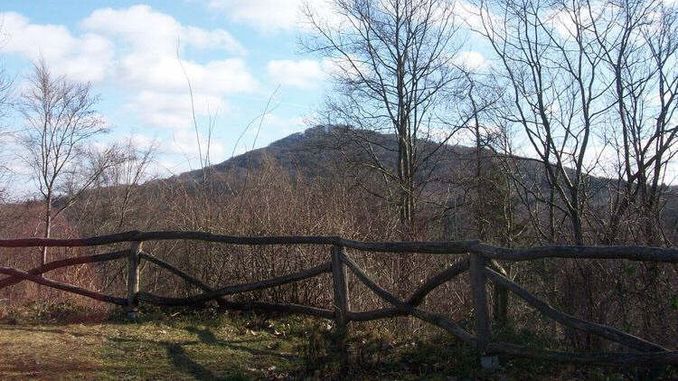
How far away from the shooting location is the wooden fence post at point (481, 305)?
6352 mm

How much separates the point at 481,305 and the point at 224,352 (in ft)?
9.54

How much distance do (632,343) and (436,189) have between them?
19.4 m

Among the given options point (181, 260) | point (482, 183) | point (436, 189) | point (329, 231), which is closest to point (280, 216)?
point (329, 231)

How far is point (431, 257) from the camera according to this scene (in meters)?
11.0

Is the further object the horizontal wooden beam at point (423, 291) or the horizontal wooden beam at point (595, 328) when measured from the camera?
the horizontal wooden beam at point (423, 291)

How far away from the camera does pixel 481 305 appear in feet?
21.2

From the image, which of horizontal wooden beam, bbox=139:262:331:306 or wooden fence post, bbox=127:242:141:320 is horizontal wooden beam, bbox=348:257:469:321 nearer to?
horizontal wooden beam, bbox=139:262:331:306

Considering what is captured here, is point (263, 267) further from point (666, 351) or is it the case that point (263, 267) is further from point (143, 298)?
point (666, 351)

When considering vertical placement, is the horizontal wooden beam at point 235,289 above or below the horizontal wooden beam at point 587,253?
below

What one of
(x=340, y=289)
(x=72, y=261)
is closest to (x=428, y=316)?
(x=340, y=289)

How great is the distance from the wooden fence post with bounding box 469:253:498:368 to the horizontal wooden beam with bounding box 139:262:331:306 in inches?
92.8

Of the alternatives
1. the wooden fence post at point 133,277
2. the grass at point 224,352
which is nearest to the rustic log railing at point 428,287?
the wooden fence post at point 133,277

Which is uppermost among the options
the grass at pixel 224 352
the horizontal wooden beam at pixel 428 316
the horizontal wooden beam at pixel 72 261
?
the horizontal wooden beam at pixel 72 261

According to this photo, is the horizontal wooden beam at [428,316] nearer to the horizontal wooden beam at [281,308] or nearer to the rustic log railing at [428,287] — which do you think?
the rustic log railing at [428,287]
